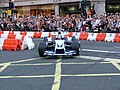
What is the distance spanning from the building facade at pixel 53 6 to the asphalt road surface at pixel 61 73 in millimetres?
30941

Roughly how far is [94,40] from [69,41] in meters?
11.4

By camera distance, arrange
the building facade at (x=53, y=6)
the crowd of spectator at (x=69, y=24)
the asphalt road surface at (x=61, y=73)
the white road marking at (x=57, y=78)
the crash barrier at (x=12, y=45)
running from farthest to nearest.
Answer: the building facade at (x=53, y=6) < the crowd of spectator at (x=69, y=24) < the crash barrier at (x=12, y=45) < the asphalt road surface at (x=61, y=73) < the white road marking at (x=57, y=78)

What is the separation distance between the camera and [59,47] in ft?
47.9

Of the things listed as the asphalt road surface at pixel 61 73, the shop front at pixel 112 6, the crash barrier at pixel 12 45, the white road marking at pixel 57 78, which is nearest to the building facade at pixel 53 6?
the shop front at pixel 112 6

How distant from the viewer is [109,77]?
33.4 ft

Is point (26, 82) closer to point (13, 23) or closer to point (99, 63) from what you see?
point (99, 63)

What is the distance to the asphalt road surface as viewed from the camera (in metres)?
9.20

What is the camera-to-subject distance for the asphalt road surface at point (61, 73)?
920cm

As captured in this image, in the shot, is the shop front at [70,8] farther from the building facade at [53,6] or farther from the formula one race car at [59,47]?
the formula one race car at [59,47]

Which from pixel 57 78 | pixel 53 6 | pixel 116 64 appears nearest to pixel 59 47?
pixel 116 64

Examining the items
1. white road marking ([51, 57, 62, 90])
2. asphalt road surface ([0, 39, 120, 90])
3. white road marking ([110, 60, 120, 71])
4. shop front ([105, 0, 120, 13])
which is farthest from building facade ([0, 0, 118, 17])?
white road marking ([51, 57, 62, 90])

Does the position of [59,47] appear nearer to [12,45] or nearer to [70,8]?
[12,45]

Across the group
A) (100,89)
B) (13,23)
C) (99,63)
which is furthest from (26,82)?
(13,23)

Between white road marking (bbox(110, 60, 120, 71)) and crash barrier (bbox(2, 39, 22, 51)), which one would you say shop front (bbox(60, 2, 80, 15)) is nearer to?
crash barrier (bbox(2, 39, 22, 51))
